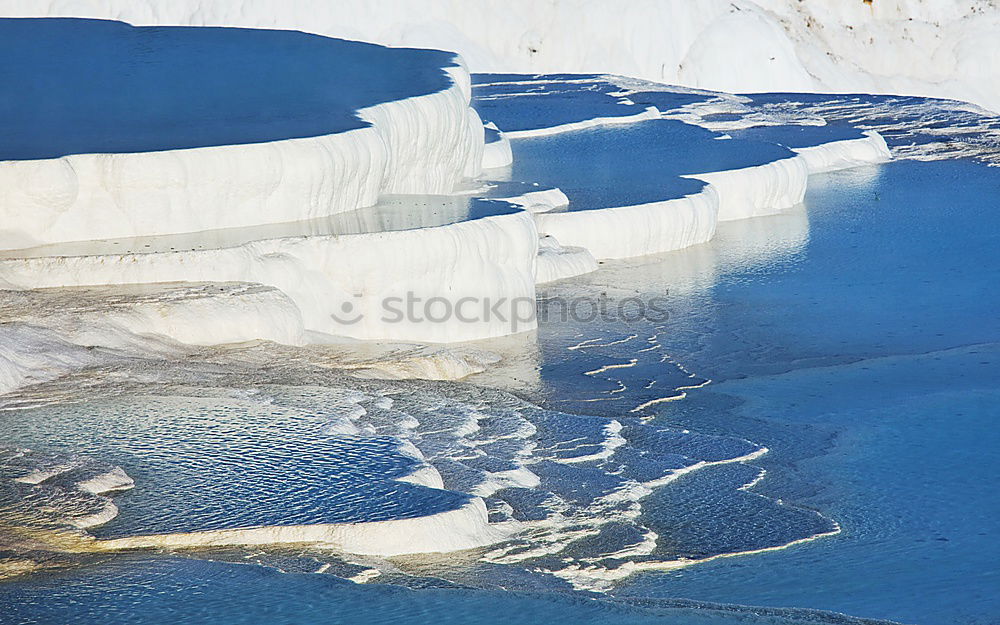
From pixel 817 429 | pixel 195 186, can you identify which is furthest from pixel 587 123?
pixel 817 429

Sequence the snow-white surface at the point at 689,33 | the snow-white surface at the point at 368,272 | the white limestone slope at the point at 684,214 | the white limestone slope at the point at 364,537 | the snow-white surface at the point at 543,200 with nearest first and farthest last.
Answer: the white limestone slope at the point at 364,537
the snow-white surface at the point at 368,272
the snow-white surface at the point at 543,200
the white limestone slope at the point at 684,214
the snow-white surface at the point at 689,33

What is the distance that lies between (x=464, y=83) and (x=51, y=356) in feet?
24.3

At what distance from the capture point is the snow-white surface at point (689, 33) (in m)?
22.0

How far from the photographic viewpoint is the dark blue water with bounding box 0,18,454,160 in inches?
393

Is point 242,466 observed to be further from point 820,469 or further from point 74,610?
point 820,469

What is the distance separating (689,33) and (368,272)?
17000 millimetres

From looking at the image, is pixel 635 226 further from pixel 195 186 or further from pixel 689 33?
pixel 689 33

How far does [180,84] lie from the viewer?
12.8 metres

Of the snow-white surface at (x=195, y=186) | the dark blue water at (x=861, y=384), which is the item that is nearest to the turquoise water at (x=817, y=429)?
the dark blue water at (x=861, y=384)

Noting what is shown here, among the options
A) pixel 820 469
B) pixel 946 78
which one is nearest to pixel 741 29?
pixel 946 78

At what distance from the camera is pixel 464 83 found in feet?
44.9

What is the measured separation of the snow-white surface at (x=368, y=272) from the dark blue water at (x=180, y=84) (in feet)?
3.66

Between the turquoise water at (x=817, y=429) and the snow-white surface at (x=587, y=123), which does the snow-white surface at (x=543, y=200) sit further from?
the snow-white surface at (x=587, y=123)

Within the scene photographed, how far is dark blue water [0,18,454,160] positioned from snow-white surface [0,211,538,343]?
111cm
